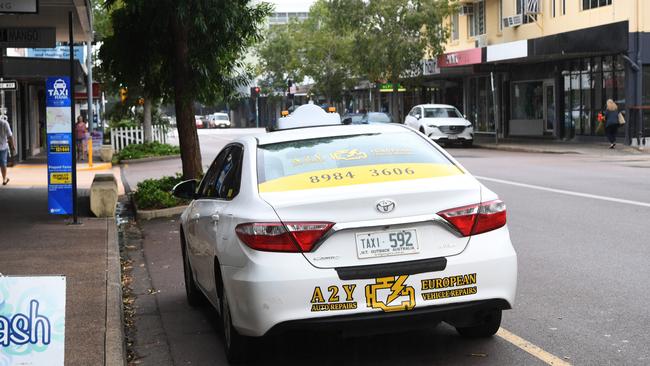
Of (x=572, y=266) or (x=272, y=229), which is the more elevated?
(x=272, y=229)

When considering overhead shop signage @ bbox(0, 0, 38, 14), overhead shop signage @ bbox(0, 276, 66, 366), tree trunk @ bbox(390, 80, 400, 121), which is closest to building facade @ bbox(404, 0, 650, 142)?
tree trunk @ bbox(390, 80, 400, 121)

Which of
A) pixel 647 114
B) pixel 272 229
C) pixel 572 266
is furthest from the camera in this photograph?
pixel 647 114

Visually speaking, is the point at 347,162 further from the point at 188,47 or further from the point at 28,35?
the point at 188,47

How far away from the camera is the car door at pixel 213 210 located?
6.48 metres

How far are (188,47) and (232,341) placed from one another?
37.9ft

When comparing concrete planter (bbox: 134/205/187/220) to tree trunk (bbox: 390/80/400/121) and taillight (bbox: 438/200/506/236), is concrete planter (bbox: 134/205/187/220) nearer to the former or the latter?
taillight (bbox: 438/200/506/236)

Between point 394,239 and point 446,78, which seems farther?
point 446,78

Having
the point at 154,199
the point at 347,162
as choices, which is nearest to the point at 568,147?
the point at 154,199

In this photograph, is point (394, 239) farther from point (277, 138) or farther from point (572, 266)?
point (572, 266)

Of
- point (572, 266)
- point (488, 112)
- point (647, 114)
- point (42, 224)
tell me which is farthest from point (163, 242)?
point (488, 112)

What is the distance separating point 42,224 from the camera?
46.3ft

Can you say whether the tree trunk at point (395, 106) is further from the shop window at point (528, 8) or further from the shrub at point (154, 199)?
the shrub at point (154, 199)

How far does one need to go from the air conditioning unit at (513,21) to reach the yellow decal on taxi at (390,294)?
35.0 meters

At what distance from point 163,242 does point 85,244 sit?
Result: 1.32 m
